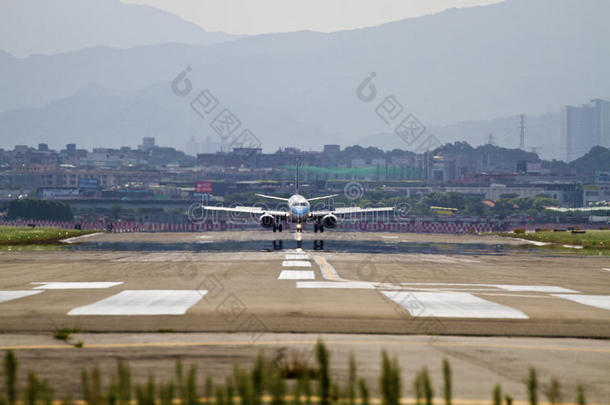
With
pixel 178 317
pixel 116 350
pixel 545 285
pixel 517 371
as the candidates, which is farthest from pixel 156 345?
pixel 545 285

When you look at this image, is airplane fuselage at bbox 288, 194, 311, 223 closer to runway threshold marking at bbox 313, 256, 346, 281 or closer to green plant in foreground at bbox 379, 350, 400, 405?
runway threshold marking at bbox 313, 256, 346, 281

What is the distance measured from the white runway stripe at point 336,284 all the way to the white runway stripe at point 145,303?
5113mm

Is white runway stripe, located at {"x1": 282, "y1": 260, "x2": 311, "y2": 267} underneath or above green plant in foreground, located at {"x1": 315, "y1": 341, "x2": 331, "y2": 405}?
underneath

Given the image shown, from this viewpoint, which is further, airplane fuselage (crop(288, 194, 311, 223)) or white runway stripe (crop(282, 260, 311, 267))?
airplane fuselage (crop(288, 194, 311, 223))

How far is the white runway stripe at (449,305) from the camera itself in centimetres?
2014

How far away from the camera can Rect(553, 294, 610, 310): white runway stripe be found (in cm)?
2387

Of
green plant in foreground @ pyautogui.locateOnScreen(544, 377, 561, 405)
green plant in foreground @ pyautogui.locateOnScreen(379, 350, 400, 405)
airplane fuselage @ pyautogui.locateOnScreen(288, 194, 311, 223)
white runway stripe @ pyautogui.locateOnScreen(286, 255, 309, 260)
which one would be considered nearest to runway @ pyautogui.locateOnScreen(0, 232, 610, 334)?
white runway stripe @ pyautogui.locateOnScreen(286, 255, 309, 260)

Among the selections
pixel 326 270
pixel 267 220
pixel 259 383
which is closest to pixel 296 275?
pixel 326 270

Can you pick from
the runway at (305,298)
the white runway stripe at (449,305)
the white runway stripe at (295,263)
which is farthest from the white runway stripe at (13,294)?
the white runway stripe at (295,263)

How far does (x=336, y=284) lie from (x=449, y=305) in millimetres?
7498

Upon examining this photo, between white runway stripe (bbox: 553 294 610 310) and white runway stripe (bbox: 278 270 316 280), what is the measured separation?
38.3 feet

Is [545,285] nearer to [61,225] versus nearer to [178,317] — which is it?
[178,317]

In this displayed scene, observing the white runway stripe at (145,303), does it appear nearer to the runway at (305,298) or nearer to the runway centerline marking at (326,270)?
the runway at (305,298)

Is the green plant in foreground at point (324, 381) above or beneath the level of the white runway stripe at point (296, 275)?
above
